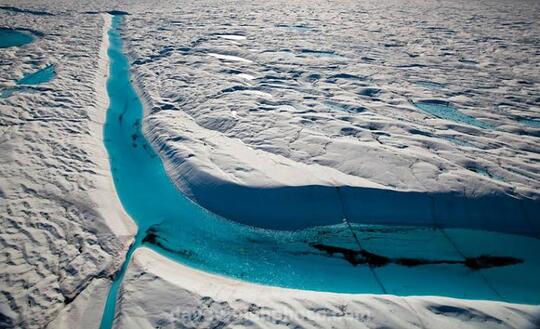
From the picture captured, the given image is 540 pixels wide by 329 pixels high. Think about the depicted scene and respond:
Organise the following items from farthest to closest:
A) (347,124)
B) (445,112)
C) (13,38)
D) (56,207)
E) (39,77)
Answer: (13,38)
(39,77)
(445,112)
(347,124)
(56,207)

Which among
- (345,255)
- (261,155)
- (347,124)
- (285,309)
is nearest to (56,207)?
(261,155)

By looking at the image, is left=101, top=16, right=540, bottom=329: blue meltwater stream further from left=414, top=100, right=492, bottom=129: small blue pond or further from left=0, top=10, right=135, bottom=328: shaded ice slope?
left=414, top=100, right=492, bottom=129: small blue pond

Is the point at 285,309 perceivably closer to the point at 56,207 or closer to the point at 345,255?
the point at 345,255

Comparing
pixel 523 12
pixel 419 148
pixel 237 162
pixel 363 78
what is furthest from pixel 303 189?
pixel 523 12

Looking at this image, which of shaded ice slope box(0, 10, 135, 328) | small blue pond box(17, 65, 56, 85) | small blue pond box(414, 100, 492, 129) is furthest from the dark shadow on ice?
small blue pond box(17, 65, 56, 85)

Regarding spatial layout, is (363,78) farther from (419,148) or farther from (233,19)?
(233,19)

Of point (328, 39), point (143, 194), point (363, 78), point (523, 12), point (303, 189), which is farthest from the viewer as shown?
point (523, 12)

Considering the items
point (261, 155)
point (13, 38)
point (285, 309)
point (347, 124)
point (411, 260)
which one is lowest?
point (285, 309)
